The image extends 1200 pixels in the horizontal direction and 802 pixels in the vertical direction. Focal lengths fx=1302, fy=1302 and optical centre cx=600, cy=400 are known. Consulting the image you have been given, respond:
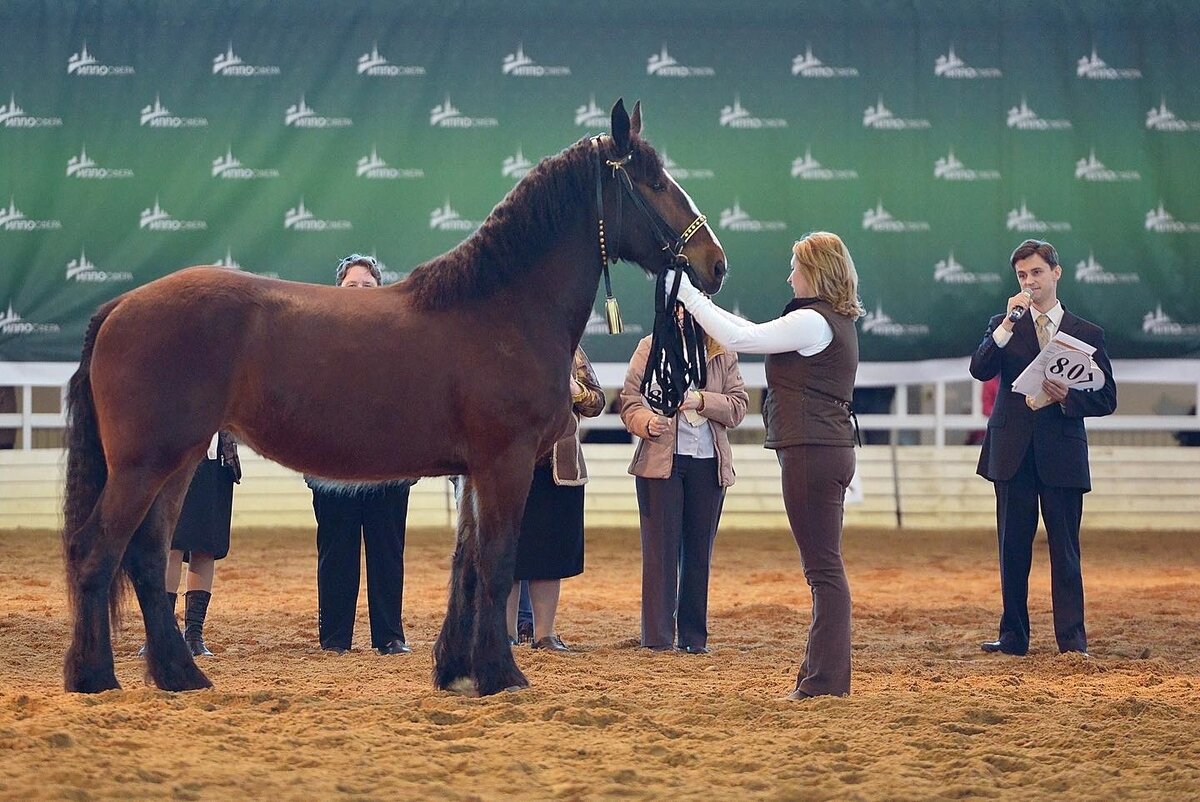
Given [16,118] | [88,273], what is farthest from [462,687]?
[16,118]

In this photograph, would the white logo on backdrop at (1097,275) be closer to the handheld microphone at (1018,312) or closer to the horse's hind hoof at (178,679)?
the handheld microphone at (1018,312)

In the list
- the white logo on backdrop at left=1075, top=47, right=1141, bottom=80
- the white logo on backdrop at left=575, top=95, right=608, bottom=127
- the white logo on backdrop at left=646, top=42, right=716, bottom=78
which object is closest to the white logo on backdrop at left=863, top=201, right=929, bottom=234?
the white logo on backdrop at left=646, top=42, right=716, bottom=78

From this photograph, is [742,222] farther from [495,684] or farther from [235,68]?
[495,684]

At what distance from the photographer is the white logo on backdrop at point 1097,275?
11227 millimetres

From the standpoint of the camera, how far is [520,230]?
4.69 meters

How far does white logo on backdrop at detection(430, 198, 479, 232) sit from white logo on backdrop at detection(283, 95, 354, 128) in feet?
3.70

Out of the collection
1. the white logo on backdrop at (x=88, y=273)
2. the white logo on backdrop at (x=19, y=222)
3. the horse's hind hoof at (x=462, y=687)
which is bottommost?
the horse's hind hoof at (x=462, y=687)

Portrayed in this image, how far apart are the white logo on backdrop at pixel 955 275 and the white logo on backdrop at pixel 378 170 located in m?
4.51

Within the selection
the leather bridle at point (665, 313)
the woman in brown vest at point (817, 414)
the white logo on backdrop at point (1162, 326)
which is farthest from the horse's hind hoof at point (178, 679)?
the white logo on backdrop at point (1162, 326)

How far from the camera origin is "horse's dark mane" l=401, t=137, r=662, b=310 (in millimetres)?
4664

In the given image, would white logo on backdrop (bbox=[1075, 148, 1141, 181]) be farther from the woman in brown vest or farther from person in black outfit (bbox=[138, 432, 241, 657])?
person in black outfit (bbox=[138, 432, 241, 657])

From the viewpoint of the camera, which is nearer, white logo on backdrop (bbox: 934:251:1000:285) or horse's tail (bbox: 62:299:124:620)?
horse's tail (bbox: 62:299:124:620)

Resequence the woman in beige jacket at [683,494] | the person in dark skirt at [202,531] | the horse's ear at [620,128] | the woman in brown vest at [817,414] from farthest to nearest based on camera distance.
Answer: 1. the woman in beige jacket at [683,494]
2. the person in dark skirt at [202,531]
3. the horse's ear at [620,128]
4. the woman in brown vest at [817,414]

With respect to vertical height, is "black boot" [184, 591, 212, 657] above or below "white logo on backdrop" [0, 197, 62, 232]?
below
